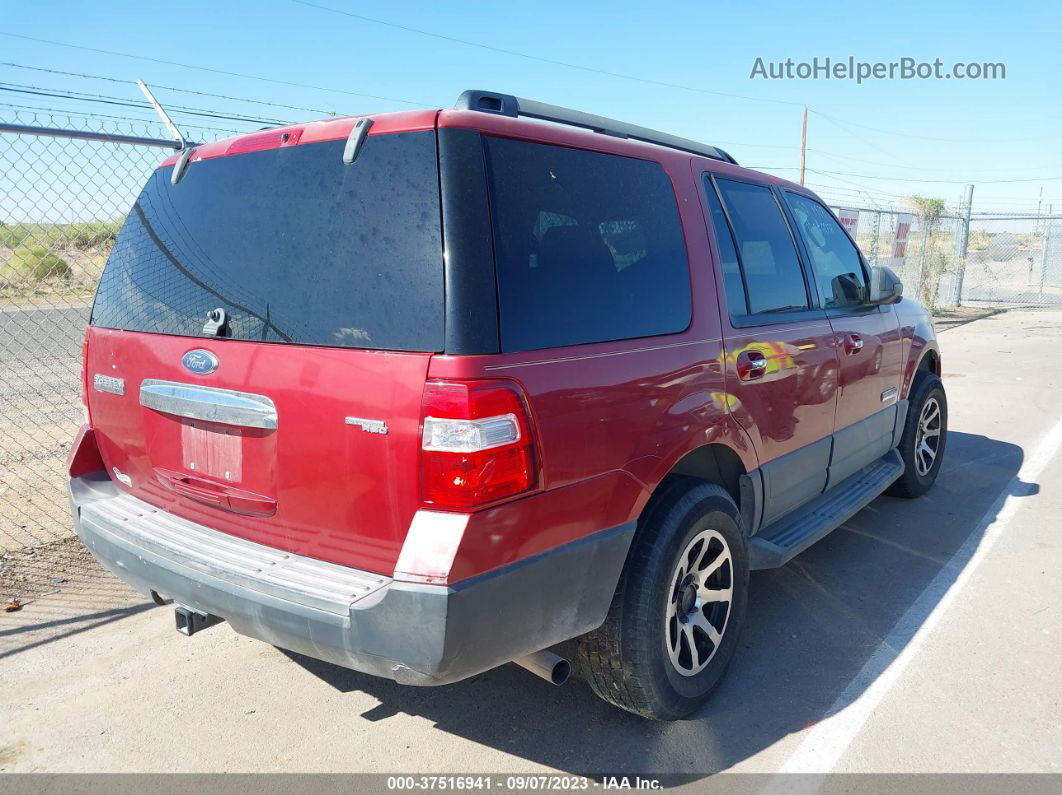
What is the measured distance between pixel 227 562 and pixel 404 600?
2.36ft

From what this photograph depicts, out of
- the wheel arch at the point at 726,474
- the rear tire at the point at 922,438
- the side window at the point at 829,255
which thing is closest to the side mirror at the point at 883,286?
the side window at the point at 829,255

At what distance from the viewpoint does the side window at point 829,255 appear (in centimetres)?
418

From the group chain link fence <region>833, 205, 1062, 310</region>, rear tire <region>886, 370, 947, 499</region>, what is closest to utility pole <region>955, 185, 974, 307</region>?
chain link fence <region>833, 205, 1062, 310</region>

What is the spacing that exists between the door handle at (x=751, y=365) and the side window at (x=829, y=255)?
3.34 feet

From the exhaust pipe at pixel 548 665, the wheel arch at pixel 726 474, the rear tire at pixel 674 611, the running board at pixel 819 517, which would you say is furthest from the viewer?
the running board at pixel 819 517

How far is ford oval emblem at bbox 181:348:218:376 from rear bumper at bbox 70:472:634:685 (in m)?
0.56

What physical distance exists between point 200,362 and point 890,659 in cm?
302

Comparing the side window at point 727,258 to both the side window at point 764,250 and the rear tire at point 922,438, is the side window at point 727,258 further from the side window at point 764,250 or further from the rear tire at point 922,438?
the rear tire at point 922,438

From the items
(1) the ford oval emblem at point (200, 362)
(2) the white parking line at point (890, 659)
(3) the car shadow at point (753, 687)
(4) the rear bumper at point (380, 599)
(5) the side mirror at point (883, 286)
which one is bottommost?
(3) the car shadow at point (753, 687)

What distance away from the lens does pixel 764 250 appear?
3.70m

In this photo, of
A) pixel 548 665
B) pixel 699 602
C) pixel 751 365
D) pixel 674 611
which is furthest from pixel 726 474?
pixel 548 665

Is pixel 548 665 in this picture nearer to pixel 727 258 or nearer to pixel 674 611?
pixel 674 611

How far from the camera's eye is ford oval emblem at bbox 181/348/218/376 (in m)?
2.58

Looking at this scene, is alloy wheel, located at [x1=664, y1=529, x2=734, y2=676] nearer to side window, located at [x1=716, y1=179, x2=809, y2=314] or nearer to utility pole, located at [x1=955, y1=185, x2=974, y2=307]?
side window, located at [x1=716, y1=179, x2=809, y2=314]
